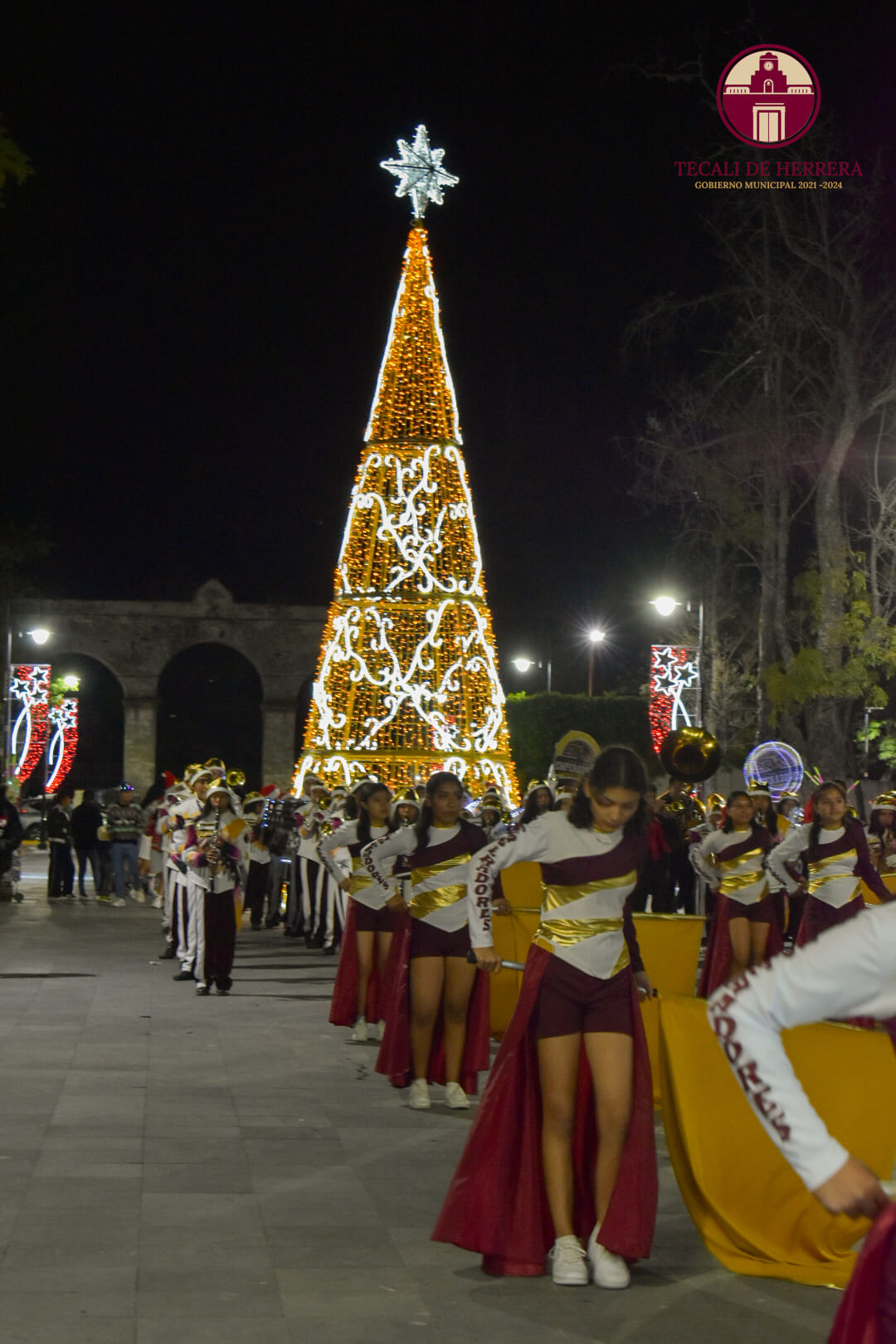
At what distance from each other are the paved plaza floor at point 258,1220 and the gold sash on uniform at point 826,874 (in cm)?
333

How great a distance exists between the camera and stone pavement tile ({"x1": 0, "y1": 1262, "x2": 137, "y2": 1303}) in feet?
19.3

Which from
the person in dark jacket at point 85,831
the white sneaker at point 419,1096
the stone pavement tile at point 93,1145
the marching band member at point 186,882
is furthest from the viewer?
the person in dark jacket at point 85,831

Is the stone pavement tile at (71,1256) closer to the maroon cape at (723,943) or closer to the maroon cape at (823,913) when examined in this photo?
the maroon cape at (823,913)

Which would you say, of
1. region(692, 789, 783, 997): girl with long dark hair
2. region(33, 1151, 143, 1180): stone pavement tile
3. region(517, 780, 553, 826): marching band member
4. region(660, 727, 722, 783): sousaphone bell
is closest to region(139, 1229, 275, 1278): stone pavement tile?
region(33, 1151, 143, 1180): stone pavement tile

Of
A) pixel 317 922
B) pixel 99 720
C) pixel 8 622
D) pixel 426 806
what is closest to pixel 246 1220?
pixel 426 806

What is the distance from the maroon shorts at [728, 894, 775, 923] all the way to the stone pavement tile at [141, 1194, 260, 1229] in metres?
6.60

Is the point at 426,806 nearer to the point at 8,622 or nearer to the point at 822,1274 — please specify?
the point at 822,1274

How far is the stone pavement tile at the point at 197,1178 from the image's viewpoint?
7.45 metres

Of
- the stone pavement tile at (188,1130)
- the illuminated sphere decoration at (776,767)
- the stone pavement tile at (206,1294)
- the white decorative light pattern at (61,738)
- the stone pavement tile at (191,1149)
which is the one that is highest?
the white decorative light pattern at (61,738)

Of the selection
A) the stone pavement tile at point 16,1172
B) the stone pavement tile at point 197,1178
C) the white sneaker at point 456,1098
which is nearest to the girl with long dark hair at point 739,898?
the white sneaker at point 456,1098

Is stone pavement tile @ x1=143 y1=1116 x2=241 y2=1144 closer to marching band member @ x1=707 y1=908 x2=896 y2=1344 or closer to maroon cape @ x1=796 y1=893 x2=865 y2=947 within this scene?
maroon cape @ x1=796 y1=893 x2=865 y2=947

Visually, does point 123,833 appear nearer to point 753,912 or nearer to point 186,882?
point 186,882

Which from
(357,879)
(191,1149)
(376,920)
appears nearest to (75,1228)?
(191,1149)

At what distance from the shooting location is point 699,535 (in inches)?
1232
